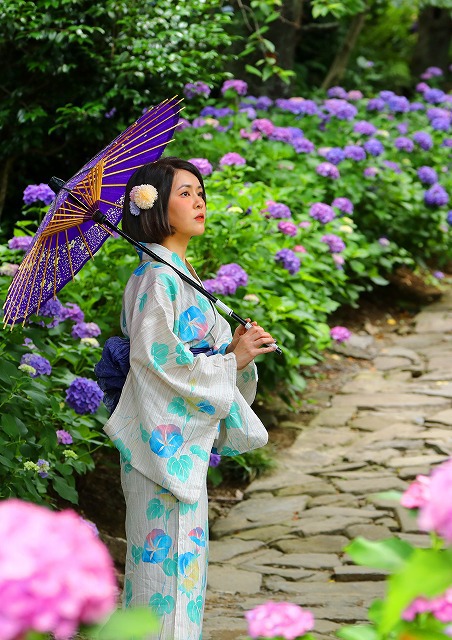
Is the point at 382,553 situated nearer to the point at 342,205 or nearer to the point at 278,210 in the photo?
the point at 278,210

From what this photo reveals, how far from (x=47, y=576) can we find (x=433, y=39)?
13.3m

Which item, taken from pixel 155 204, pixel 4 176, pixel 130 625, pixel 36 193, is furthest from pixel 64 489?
pixel 4 176

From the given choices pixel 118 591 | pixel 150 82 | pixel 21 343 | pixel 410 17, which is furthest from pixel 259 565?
A: pixel 410 17

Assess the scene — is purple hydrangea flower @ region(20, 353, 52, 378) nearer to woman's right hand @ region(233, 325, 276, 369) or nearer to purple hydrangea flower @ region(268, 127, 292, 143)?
woman's right hand @ region(233, 325, 276, 369)

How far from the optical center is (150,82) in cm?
686

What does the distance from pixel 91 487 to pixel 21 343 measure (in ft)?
4.01

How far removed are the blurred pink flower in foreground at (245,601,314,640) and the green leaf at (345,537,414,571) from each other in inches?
3.5

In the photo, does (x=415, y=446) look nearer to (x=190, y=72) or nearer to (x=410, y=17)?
(x=190, y=72)

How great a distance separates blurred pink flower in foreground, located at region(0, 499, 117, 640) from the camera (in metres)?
0.79

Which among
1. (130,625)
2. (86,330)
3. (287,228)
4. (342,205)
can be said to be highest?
(342,205)

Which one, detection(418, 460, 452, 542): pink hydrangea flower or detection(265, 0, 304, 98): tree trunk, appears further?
detection(265, 0, 304, 98): tree trunk

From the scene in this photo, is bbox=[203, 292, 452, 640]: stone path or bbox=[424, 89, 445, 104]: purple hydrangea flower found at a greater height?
bbox=[424, 89, 445, 104]: purple hydrangea flower

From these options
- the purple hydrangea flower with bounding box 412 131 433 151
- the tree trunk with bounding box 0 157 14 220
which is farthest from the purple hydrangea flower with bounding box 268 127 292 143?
the tree trunk with bounding box 0 157 14 220

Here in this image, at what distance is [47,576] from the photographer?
801 mm
